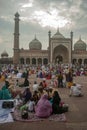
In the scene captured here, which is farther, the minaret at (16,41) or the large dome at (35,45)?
the large dome at (35,45)

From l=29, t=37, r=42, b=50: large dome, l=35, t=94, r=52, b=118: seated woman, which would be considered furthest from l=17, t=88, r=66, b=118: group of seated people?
l=29, t=37, r=42, b=50: large dome

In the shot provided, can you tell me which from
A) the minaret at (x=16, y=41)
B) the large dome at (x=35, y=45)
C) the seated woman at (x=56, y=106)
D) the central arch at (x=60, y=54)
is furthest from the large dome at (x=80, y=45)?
the seated woman at (x=56, y=106)

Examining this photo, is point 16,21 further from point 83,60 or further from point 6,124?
point 6,124

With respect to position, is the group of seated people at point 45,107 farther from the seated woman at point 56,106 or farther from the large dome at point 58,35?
the large dome at point 58,35

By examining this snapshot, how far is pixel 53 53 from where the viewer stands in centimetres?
6228

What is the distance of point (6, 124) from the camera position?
7.79 m

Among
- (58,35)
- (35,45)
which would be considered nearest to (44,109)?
(58,35)

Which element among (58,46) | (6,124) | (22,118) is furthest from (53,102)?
(58,46)

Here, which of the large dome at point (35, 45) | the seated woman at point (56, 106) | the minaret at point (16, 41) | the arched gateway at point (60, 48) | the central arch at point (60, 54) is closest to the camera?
the seated woman at point (56, 106)

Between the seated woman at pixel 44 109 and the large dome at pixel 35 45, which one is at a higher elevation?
the large dome at pixel 35 45

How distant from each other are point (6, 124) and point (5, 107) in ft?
5.68

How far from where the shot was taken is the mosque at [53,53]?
61000 mm

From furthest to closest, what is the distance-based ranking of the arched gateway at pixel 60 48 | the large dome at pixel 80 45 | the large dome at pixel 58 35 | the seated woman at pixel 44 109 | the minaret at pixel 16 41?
the large dome at pixel 80 45 → the large dome at pixel 58 35 → the arched gateway at pixel 60 48 → the minaret at pixel 16 41 → the seated woman at pixel 44 109

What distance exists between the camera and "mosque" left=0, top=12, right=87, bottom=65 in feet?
200
